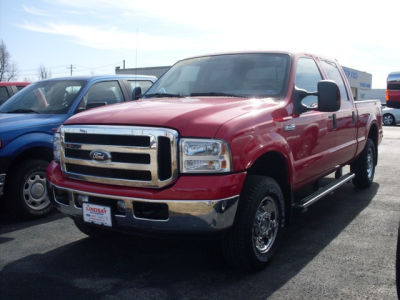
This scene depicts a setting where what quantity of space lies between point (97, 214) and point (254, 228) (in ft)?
4.08

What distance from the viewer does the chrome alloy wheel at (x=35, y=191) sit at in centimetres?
498

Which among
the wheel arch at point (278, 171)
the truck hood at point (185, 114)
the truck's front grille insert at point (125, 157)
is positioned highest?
the truck hood at point (185, 114)

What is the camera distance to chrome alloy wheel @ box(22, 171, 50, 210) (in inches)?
196

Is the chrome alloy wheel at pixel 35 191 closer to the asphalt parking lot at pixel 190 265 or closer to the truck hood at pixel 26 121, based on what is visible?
the asphalt parking lot at pixel 190 265

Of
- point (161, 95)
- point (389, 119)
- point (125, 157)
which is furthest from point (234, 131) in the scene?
point (389, 119)

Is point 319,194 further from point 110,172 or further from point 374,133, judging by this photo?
point 374,133

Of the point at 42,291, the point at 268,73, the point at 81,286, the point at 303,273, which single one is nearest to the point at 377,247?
the point at 303,273

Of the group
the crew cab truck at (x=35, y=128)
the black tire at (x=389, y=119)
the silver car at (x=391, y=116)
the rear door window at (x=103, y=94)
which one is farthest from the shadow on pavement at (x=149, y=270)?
the black tire at (x=389, y=119)

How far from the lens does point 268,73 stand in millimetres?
4176

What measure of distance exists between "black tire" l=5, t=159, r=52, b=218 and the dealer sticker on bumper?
75.8 inches

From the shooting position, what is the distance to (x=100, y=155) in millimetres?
3254

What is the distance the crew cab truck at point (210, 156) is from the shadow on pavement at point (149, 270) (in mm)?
207

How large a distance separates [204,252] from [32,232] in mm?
1982

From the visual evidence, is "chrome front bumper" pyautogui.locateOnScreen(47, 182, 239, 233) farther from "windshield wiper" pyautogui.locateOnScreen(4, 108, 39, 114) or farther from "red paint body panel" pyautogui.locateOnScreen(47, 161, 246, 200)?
"windshield wiper" pyautogui.locateOnScreen(4, 108, 39, 114)
